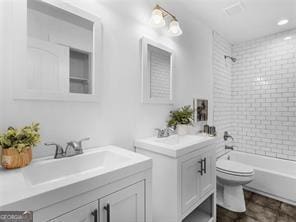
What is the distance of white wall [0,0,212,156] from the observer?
1.00 metres

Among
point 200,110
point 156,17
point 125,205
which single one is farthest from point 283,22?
point 125,205

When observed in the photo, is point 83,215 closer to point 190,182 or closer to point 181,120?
point 190,182

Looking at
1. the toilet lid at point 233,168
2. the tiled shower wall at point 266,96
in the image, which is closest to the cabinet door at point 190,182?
the toilet lid at point 233,168

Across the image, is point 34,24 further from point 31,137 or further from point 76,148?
point 76,148

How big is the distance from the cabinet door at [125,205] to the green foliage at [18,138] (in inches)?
19.2

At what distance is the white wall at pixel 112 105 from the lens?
1005mm

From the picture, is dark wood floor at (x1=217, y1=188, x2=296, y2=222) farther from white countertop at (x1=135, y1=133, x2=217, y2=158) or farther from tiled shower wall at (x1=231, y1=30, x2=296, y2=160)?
white countertop at (x1=135, y1=133, x2=217, y2=158)

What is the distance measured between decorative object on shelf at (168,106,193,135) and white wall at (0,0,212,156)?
0.29 ft

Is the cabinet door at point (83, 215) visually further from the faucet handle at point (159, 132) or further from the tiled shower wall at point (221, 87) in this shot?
the tiled shower wall at point (221, 87)

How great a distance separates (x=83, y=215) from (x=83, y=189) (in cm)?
12

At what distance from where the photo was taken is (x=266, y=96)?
9.37 feet

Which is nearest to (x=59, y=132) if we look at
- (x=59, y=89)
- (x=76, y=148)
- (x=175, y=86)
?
(x=76, y=148)

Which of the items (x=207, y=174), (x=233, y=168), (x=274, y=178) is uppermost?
(x=207, y=174)

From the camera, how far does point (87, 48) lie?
1.22 m
